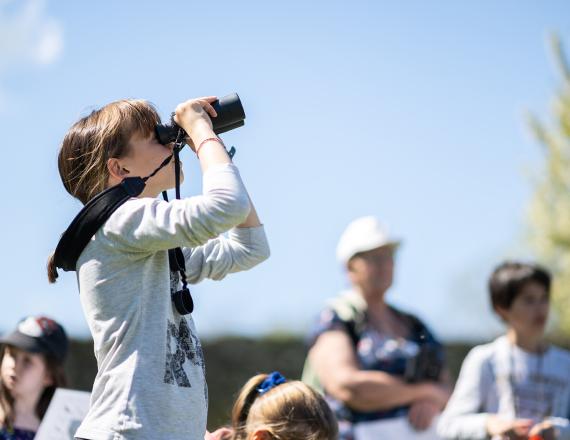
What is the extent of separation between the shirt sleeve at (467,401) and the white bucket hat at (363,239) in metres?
0.72

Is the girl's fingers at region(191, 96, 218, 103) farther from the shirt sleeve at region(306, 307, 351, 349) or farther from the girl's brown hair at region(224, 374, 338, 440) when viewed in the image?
the shirt sleeve at region(306, 307, 351, 349)

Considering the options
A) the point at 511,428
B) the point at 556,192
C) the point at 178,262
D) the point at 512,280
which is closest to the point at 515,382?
the point at 511,428

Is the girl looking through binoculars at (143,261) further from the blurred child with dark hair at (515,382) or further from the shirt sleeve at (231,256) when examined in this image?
the blurred child with dark hair at (515,382)

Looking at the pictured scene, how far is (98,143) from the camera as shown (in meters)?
2.67

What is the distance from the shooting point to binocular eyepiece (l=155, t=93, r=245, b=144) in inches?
105

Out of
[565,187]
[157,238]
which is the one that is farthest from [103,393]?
[565,187]

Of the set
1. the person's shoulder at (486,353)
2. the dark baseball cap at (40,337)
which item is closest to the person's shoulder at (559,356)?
the person's shoulder at (486,353)

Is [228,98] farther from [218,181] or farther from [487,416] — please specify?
[487,416]

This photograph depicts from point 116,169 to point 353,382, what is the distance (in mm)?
2307

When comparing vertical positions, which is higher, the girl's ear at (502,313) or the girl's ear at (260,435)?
the girl's ear at (502,313)

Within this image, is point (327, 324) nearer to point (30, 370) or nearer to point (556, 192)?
point (30, 370)

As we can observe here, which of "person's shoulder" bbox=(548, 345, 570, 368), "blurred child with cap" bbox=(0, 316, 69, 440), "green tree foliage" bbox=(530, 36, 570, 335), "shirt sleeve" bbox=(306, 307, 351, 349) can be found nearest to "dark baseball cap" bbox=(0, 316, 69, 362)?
"blurred child with cap" bbox=(0, 316, 69, 440)

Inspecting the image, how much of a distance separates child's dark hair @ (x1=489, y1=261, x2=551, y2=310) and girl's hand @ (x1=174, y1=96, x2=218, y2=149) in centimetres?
270

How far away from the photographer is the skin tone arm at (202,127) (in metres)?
2.52
